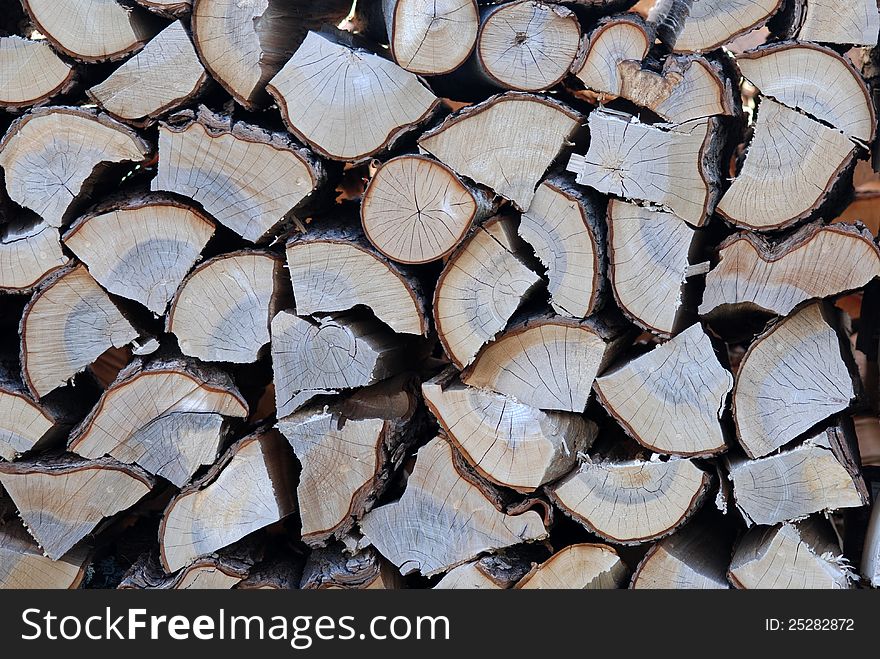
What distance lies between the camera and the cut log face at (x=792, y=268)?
166 centimetres

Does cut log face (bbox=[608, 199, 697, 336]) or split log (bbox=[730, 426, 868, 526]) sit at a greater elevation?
cut log face (bbox=[608, 199, 697, 336])

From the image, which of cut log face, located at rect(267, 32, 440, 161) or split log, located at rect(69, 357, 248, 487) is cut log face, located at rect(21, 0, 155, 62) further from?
split log, located at rect(69, 357, 248, 487)

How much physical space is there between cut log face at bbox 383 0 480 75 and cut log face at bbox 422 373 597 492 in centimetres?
73

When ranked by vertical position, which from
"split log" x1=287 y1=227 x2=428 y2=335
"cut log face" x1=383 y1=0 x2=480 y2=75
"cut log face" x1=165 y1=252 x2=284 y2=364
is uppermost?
"cut log face" x1=383 y1=0 x2=480 y2=75

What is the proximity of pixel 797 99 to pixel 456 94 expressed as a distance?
798mm

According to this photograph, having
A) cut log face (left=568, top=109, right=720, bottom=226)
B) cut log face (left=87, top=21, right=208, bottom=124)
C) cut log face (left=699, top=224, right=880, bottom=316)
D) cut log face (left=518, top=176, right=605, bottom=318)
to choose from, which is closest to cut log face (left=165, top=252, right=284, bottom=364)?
cut log face (left=87, top=21, right=208, bottom=124)

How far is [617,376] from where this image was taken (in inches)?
69.6

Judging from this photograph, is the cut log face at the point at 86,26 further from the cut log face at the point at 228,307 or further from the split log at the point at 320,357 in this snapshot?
the split log at the point at 320,357

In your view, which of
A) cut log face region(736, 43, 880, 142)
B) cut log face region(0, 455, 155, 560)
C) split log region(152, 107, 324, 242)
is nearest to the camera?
cut log face region(736, 43, 880, 142)

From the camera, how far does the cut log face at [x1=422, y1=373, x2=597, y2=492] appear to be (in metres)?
1.81

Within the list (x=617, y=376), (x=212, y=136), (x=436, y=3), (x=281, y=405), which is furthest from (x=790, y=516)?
(x=212, y=136)

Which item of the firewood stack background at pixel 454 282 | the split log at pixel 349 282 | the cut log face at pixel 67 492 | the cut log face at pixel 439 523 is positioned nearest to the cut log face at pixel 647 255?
the firewood stack background at pixel 454 282

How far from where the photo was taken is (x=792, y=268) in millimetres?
1690
